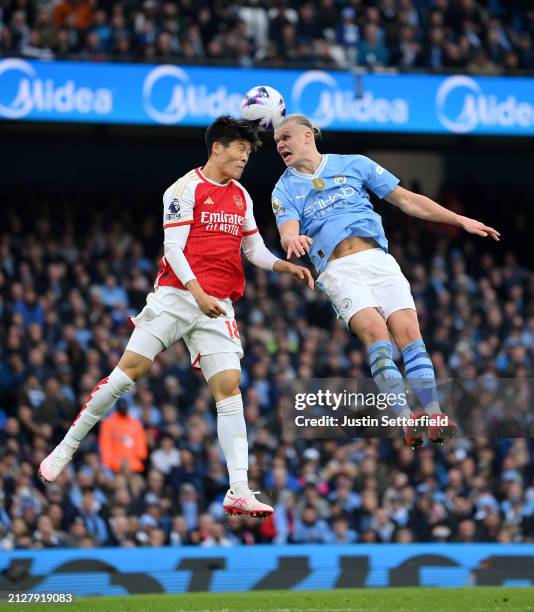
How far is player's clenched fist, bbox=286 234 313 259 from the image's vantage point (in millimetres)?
9375

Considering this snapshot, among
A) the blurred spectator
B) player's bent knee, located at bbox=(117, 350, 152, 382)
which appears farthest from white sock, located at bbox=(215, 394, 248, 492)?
the blurred spectator

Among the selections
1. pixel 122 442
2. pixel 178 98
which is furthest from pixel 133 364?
pixel 178 98

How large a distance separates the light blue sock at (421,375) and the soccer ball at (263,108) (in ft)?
6.45

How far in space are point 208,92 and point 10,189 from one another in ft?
14.7

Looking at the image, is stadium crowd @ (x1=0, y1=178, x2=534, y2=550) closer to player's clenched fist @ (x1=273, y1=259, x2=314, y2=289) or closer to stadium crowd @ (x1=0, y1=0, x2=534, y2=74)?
stadium crowd @ (x1=0, y1=0, x2=534, y2=74)

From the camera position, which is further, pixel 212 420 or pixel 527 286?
pixel 527 286

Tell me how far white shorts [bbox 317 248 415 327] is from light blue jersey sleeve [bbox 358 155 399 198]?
1.56ft

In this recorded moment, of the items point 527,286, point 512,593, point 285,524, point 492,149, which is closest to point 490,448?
point 285,524

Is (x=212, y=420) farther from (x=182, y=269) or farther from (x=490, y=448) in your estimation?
(x=182, y=269)

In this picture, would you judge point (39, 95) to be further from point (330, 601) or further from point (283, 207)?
point (330, 601)

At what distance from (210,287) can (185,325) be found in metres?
0.34

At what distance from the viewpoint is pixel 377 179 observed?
10.4 m

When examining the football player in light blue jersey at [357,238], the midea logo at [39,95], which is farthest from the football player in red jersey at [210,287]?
the midea logo at [39,95]

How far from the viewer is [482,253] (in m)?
24.0
